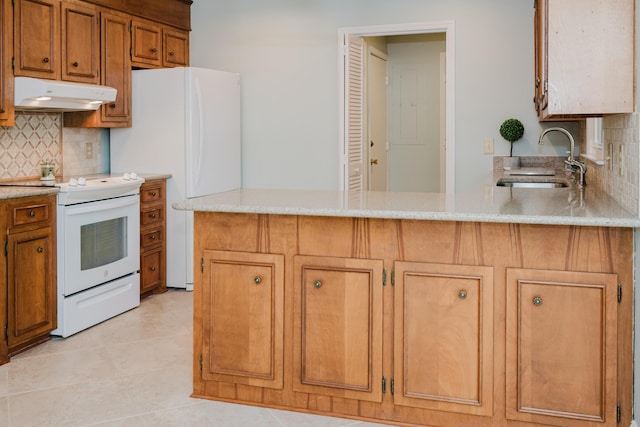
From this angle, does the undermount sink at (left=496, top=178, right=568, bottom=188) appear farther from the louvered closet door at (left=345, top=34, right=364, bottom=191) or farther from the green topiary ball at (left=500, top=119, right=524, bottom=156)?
the louvered closet door at (left=345, top=34, right=364, bottom=191)

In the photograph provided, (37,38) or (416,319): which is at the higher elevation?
(37,38)

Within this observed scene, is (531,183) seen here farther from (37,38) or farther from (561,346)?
(37,38)

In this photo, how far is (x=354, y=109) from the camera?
5496 millimetres

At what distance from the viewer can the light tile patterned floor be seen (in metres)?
2.76

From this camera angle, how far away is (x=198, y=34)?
226 inches

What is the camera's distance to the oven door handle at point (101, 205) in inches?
154

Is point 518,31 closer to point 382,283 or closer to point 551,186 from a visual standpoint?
point 551,186

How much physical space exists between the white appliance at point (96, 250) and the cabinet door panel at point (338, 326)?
181 cm

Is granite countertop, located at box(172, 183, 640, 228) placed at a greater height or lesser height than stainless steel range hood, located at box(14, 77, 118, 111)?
lesser

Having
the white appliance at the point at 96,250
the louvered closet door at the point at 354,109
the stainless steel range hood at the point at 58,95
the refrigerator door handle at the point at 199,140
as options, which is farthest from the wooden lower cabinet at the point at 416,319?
the louvered closet door at the point at 354,109

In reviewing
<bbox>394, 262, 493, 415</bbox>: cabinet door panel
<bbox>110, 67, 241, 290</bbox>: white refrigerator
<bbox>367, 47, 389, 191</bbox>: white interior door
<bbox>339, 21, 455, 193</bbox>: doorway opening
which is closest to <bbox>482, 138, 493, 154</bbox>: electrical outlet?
<bbox>339, 21, 455, 193</bbox>: doorway opening

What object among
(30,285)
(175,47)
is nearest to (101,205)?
(30,285)

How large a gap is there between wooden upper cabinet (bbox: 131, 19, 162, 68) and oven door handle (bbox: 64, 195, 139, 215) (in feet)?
3.76

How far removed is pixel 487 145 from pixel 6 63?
3.34 meters
